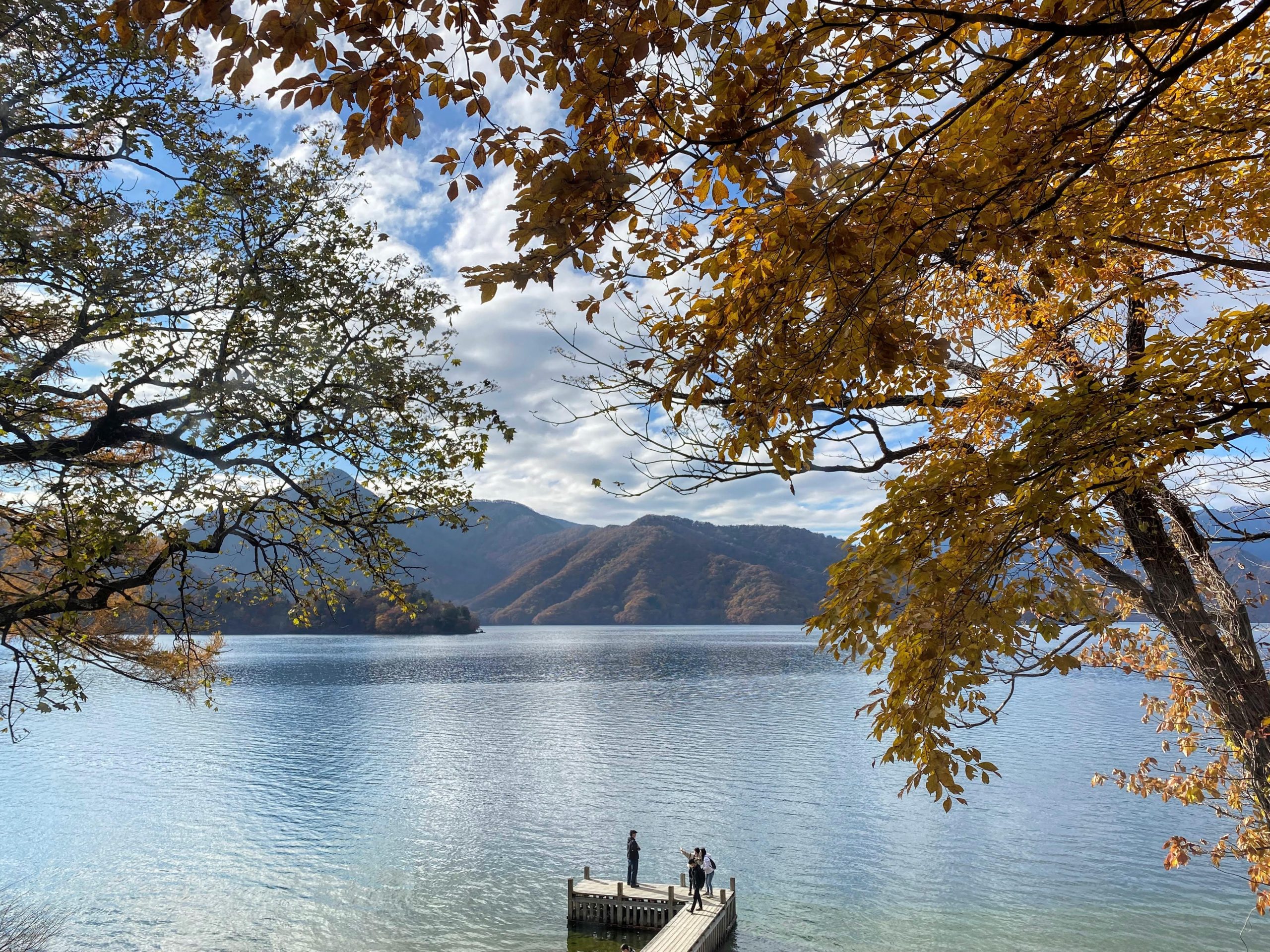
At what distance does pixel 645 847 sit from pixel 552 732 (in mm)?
26071

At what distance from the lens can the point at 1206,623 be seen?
7566mm

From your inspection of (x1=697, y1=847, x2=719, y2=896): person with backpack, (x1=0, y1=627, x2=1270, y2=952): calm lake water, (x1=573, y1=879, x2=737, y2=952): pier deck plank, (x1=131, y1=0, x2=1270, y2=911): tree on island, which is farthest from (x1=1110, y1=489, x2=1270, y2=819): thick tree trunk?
(x1=697, y1=847, x2=719, y2=896): person with backpack

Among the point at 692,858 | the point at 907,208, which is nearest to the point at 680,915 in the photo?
the point at 692,858

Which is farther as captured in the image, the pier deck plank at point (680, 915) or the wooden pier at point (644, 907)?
the wooden pier at point (644, 907)

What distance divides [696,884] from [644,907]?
6.73 feet

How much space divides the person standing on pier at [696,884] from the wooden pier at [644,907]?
0.42 feet

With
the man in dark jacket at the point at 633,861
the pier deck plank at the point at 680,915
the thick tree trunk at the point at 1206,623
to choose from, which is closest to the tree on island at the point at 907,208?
the thick tree trunk at the point at 1206,623

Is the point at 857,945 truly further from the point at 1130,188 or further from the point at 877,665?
the point at 1130,188

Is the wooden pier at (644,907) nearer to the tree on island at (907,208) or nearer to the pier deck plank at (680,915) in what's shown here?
the pier deck plank at (680,915)

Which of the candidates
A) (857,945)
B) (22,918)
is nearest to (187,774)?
(22,918)

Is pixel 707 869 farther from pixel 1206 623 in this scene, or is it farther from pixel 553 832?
pixel 1206 623

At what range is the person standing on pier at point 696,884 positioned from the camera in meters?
22.7

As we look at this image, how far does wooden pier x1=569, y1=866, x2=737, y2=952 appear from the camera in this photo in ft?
73.4

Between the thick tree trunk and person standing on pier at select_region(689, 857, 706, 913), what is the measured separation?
1763 cm
